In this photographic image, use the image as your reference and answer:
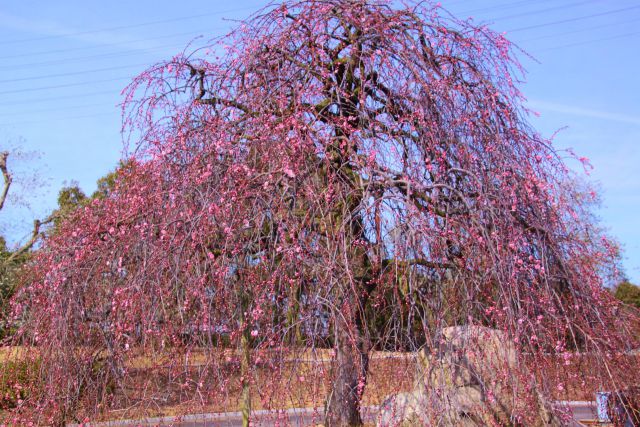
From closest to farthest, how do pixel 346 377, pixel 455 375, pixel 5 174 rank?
1. pixel 455 375
2. pixel 346 377
3. pixel 5 174

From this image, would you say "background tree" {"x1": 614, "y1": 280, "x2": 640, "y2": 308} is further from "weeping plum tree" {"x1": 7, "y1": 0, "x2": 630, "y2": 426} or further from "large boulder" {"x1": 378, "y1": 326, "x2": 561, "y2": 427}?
"large boulder" {"x1": 378, "y1": 326, "x2": 561, "y2": 427}

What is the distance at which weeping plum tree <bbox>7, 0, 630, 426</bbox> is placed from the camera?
14.3ft

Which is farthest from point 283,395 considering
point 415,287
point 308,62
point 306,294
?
point 308,62

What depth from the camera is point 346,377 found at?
543cm

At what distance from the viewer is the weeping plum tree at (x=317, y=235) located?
434 cm

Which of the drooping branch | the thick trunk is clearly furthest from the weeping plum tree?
the drooping branch

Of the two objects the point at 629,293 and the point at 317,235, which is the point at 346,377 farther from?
the point at 629,293

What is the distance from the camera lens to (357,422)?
245 inches

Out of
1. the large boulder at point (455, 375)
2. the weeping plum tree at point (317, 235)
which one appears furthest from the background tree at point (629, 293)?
the large boulder at point (455, 375)

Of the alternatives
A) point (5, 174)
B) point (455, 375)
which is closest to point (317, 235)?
point (455, 375)

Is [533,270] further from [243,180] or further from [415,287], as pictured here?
[243,180]

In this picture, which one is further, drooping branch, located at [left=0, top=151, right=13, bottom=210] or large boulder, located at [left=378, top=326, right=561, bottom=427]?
drooping branch, located at [left=0, top=151, right=13, bottom=210]

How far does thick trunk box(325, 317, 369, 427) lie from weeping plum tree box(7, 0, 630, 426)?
0.04 metres

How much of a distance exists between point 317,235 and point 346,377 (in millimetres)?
1400
